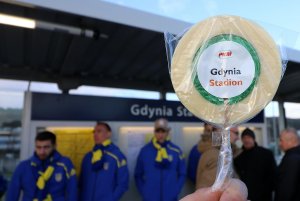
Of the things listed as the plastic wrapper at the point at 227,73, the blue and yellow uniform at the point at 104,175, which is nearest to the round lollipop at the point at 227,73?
the plastic wrapper at the point at 227,73

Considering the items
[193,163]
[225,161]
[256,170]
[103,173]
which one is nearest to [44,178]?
[103,173]

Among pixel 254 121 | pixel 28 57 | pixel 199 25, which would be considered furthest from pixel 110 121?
pixel 199 25

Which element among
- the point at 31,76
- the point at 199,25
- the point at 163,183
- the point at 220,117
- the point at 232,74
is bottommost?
the point at 163,183

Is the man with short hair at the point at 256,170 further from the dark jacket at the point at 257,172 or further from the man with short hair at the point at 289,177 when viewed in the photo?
the man with short hair at the point at 289,177

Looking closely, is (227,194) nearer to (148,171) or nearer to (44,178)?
(44,178)

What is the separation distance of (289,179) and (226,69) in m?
2.47

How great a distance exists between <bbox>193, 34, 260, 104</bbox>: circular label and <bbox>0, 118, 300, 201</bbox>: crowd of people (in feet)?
5.79

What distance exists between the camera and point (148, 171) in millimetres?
3822

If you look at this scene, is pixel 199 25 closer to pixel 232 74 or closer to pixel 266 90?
pixel 232 74

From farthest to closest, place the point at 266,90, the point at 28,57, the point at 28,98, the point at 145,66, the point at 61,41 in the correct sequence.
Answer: the point at 145,66, the point at 28,57, the point at 61,41, the point at 28,98, the point at 266,90

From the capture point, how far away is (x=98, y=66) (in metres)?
5.19

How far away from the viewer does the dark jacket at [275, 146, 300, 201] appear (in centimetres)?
312

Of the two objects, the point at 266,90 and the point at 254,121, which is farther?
the point at 254,121

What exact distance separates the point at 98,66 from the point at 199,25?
4.20 m
